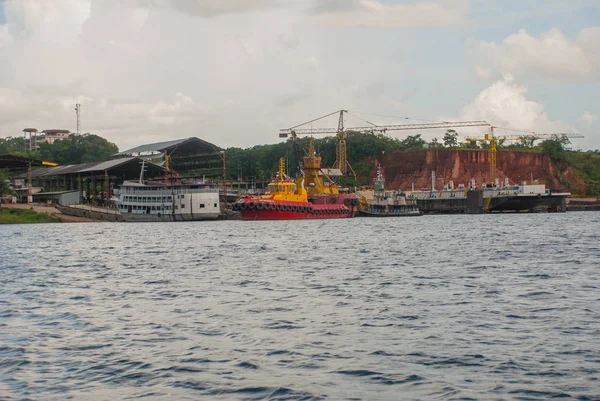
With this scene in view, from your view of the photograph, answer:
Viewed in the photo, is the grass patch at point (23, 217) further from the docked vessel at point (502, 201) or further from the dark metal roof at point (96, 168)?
the docked vessel at point (502, 201)

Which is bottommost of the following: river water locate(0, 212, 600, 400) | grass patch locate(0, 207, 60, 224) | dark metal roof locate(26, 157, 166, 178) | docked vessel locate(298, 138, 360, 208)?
river water locate(0, 212, 600, 400)

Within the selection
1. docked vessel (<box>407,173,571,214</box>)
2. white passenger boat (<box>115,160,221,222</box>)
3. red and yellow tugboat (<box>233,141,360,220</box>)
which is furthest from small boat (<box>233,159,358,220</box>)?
docked vessel (<box>407,173,571,214</box>)

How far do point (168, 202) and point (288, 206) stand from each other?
851 inches

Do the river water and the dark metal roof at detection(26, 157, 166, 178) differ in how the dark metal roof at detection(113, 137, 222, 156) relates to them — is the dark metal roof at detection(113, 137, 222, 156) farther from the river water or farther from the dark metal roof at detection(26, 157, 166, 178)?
the river water

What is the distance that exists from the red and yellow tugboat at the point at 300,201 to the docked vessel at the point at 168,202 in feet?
31.2

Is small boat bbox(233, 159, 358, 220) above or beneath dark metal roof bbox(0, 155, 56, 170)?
beneath

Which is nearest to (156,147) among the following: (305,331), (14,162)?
(14,162)

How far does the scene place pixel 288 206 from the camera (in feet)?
389

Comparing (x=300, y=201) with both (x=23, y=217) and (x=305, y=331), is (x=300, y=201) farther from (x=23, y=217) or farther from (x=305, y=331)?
(x=305, y=331)

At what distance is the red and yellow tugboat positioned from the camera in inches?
4567

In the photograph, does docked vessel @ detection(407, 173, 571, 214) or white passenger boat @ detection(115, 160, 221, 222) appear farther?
docked vessel @ detection(407, 173, 571, 214)

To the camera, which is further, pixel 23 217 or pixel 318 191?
pixel 318 191

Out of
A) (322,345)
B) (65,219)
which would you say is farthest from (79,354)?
(65,219)

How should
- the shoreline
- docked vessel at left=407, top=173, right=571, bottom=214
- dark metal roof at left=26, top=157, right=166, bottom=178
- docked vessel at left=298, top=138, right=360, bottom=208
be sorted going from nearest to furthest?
1. the shoreline
2. dark metal roof at left=26, top=157, right=166, bottom=178
3. docked vessel at left=298, top=138, right=360, bottom=208
4. docked vessel at left=407, top=173, right=571, bottom=214
